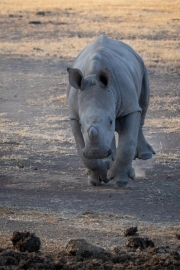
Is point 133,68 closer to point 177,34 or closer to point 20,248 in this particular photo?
point 20,248

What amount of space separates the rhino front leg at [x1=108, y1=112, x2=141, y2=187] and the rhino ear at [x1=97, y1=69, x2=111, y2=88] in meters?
0.82

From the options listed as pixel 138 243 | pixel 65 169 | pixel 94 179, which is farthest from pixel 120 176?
pixel 138 243

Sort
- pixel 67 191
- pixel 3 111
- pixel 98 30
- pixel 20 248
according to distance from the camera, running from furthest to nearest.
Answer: pixel 98 30 → pixel 3 111 → pixel 67 191 → pixel 20 248

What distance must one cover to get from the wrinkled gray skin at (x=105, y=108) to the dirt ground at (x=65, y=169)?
11.8 inches

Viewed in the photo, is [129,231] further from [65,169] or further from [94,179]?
[65,169]

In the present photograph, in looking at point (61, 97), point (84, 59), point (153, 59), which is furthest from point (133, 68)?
point (153, 59)

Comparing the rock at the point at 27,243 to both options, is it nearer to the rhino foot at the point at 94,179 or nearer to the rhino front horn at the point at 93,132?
the rhino front horn at the point at 93,132

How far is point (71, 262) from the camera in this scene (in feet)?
19.1

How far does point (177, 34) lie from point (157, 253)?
73.6ft

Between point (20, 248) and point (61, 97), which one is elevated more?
point (20, 248)

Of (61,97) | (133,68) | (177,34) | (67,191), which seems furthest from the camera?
(177,34)

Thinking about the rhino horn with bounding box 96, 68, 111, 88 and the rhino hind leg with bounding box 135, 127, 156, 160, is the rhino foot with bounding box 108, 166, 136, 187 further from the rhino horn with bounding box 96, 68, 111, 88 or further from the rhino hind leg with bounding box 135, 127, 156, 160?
the rhino hind leg with bounding box 135, 127, 156, 160

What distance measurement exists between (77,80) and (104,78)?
0.83 ft

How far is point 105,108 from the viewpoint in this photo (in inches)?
327
